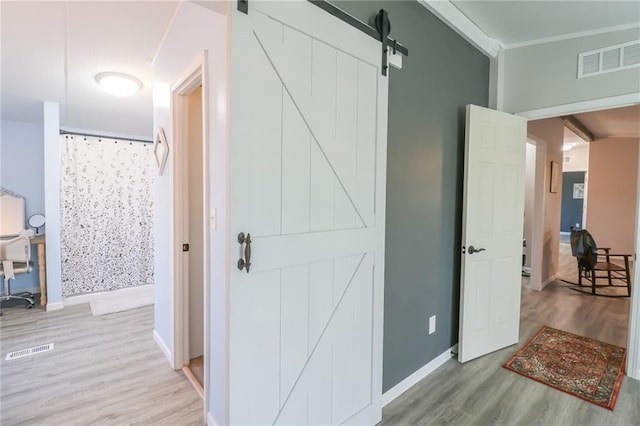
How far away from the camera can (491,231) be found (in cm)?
272

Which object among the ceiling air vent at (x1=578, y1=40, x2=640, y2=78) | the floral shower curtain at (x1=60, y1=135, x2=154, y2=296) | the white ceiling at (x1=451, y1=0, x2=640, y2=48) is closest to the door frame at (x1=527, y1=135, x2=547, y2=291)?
the ceiling air vent at (x1=578, y1=40, x2=640, y2=78)

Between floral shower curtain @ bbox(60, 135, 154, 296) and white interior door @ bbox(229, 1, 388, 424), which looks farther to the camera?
floral shower curtain @ bbox(60, 135, 154, 296)

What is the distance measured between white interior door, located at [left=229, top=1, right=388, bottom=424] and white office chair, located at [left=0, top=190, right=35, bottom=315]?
12.6ft

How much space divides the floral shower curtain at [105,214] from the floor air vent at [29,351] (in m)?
→ 1.46

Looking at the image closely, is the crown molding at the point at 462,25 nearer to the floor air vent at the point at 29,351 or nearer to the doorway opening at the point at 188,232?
the doorway opening at the point at 188,232

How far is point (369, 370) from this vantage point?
6.24ft

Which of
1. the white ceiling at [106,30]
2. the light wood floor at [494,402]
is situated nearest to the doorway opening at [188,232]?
the white ceiling at [106,30]

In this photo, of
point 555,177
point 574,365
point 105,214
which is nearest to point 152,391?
point 105,214

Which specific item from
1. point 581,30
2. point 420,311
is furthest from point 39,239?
point 581,30

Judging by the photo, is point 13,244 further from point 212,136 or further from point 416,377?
point 416,377

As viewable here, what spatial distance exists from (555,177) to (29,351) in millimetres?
6694

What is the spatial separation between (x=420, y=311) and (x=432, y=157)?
1.16 meters

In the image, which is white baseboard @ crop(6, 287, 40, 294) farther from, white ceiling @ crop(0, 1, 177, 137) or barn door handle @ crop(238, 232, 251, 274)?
barn door handle @ crop(238, 232, 251, 274)

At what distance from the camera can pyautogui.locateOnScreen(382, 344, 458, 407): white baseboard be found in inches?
83.7
